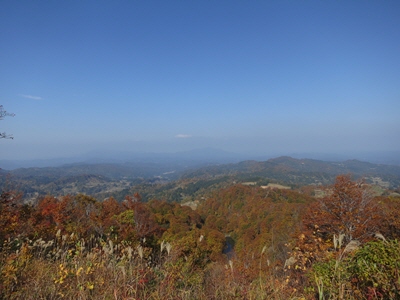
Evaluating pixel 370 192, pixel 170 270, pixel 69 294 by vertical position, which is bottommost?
pixel 370 192

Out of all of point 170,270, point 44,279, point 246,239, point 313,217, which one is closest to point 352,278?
point 170,270

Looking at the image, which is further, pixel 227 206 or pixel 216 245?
pixel 227 206

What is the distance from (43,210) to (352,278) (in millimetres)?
30189

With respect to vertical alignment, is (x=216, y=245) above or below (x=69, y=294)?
below

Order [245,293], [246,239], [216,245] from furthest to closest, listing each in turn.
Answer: [246,239]
[216,245]
[245,293]

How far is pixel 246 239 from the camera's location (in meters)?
54.2

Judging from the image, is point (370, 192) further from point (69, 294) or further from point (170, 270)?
point (69, 294)

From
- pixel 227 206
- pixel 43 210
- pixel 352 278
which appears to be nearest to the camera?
→ pixel 352 278

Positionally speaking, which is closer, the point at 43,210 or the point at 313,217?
the point at 313,217

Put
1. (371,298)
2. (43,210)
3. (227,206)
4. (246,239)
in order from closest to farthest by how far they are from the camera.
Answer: (371,298), (43,210), (246,239), (227,206)

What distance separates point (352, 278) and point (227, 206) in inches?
3738

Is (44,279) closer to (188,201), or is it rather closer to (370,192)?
(370,192)

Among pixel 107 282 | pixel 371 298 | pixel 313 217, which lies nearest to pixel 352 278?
pixel 371 298

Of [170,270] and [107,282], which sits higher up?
[107,282]
